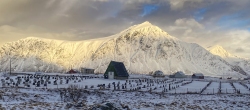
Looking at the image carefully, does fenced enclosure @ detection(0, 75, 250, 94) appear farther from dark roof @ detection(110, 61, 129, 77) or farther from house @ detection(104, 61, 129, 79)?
dark roof @ detection(110, 61, 129, 77)

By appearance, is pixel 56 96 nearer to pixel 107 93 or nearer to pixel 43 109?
pixel 107 93

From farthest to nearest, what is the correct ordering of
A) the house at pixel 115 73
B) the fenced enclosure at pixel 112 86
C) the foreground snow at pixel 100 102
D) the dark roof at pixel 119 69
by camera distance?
the dark roof at pixel 119 69 → the house at pixel 115 73 → the fenced enclosure at pixel 112 86 → the foreground snow at pixel 100 102

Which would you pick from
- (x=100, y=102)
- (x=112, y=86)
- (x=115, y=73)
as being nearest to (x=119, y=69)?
(x=115, y=73)

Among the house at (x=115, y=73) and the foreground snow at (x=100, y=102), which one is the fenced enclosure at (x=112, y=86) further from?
the house at (x=115, y=73)

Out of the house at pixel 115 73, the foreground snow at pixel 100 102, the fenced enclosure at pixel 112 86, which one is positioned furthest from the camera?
the house at pixel 115 73

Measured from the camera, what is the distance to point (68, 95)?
27016mm

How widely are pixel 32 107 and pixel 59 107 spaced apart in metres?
2.01

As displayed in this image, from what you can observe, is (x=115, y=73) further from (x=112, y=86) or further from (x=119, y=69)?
(x=112, y=86)

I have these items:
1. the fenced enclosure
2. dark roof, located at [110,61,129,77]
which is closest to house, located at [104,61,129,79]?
dark roof, located at [110,61,129,77]

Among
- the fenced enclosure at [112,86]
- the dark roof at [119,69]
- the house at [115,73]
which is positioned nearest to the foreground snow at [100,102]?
the fenced enclosure at [112,86]

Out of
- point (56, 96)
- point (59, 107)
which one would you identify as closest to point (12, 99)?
point (56, 96)

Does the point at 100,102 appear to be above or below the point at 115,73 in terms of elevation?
below

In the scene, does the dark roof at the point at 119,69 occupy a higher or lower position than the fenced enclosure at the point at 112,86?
higher

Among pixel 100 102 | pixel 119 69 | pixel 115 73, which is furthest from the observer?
pixel 119 69
